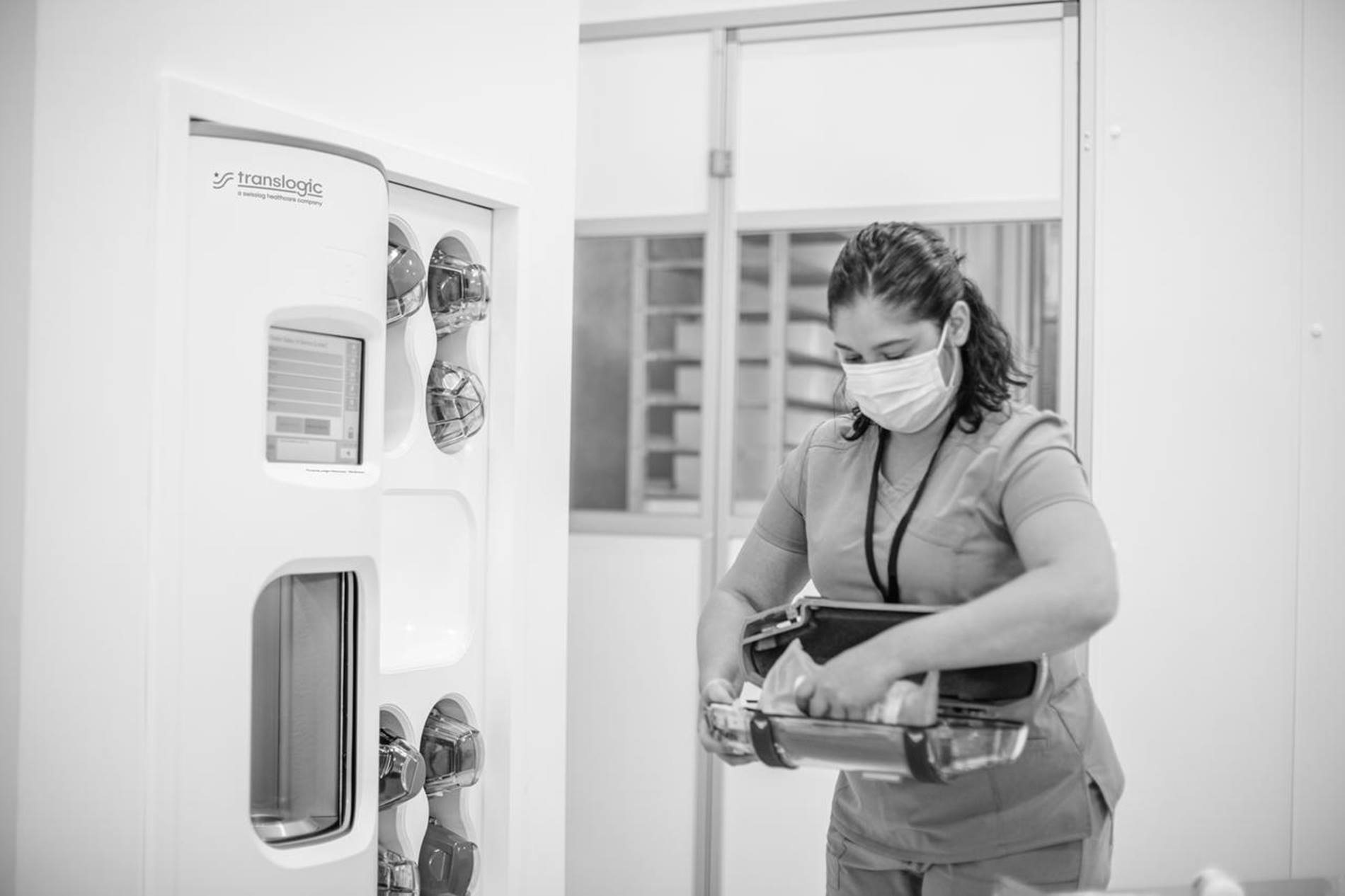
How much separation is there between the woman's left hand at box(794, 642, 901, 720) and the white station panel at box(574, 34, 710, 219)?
1.84m

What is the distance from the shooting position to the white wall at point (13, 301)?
1.47 meters

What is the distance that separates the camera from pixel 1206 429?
2664mm

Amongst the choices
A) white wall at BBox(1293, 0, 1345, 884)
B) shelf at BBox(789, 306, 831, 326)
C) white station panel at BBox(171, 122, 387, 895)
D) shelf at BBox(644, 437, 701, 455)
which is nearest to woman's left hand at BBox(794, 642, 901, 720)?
white station panel at BBox(171, 122, 387, 895)

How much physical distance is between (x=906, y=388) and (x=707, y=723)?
0.47m

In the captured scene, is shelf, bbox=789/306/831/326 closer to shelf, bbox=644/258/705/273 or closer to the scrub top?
shelf, bbox=644/258/705/273

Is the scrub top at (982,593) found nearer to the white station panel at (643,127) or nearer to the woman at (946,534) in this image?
the woman at (946,534)

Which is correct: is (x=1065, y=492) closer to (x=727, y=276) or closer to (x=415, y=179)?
(x=415, y=179)

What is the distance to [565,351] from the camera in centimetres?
229

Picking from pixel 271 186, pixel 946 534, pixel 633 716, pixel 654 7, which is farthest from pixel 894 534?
pixel 654 7

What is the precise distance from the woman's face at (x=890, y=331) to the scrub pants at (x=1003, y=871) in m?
0.58

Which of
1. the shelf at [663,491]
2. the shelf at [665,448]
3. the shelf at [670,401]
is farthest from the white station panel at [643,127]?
the shelf at [663,491]

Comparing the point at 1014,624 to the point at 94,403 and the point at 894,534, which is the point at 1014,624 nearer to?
the point at 894,534

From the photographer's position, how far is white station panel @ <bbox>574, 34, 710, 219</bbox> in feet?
9.89

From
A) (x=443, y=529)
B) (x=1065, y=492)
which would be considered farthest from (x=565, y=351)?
(x=1065, y=492)
